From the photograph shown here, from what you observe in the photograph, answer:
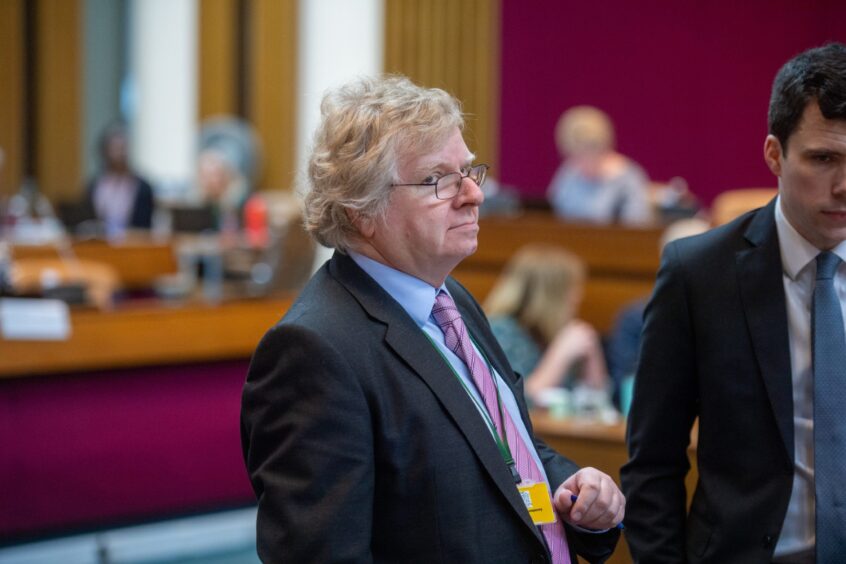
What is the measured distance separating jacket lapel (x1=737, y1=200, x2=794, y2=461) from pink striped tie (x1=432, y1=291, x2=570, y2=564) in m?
0.37

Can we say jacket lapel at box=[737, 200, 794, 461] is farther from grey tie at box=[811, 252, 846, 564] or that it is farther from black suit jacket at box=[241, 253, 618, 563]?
black suit jacket at box=[241, 253, 618, 563]

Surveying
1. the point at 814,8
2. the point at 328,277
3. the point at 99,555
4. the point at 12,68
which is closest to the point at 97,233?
the point at 12,68

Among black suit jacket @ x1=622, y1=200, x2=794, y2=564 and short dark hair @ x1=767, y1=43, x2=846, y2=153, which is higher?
short dark hair @ x1=767, y1=43, x2=846, y2=153

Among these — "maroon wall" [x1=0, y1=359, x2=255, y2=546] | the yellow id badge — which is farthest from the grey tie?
"maroon wall" [x1=0, y1=359, x2=255, y2=546]

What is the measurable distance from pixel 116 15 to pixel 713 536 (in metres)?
12.5

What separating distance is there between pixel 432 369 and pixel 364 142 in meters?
0.32

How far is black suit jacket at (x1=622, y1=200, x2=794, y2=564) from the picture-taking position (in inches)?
71.9

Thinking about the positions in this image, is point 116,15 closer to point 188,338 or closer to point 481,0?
point 481,0

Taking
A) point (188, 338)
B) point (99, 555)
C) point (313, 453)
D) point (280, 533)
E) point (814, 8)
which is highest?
point (814, 8)

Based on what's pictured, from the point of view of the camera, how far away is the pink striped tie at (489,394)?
1730 millimetres

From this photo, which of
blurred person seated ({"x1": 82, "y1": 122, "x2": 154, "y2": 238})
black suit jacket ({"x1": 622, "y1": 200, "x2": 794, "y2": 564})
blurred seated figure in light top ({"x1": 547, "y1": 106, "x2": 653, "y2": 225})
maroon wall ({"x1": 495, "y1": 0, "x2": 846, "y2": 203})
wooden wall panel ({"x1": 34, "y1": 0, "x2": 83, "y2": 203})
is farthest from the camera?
wooden wall panel ({"x1": 34, "y1": 0, "x2": 83, "y2": 203})

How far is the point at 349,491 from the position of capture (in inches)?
59.2

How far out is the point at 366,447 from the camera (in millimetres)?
Result: 1533

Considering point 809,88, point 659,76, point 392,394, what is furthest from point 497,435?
point 659,76
